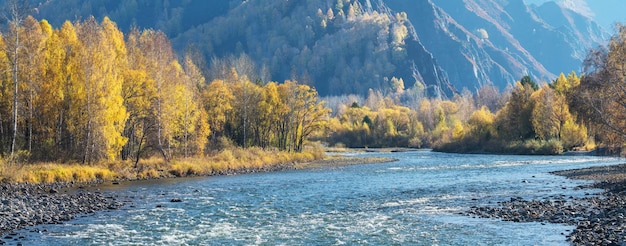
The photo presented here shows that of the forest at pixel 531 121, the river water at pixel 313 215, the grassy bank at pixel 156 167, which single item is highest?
the forest at pixel 531 121

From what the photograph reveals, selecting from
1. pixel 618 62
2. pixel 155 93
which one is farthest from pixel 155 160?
pixel 618 62

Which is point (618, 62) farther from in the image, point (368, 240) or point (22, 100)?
point (22, 100)

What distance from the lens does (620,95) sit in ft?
135

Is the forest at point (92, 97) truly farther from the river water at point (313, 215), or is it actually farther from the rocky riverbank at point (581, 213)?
the rocky riverbank at point (581, 213)

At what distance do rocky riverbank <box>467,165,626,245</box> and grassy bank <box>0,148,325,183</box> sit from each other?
33.0 m

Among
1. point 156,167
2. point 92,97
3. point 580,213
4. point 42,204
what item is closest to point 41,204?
point 42,204

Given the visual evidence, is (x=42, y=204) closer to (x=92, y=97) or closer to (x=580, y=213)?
(x=92, y=97)

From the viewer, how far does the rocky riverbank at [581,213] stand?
23.6 metres

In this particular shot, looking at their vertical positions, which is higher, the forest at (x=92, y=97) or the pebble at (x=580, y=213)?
the forest at (x=92, y=97)

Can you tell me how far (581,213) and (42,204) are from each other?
2925 centimetres

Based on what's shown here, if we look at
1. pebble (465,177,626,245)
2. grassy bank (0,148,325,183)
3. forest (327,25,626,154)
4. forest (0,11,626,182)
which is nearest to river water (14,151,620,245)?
pebble (465,177,626,245)

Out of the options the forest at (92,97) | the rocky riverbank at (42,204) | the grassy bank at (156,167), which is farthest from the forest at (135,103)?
the rocky riverbank at (42,204)

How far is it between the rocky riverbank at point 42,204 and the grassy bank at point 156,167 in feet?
8.75

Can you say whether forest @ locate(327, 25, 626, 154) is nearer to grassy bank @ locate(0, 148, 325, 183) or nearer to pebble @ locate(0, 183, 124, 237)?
grassy bank @ locate(0, 148, 325, 183)
